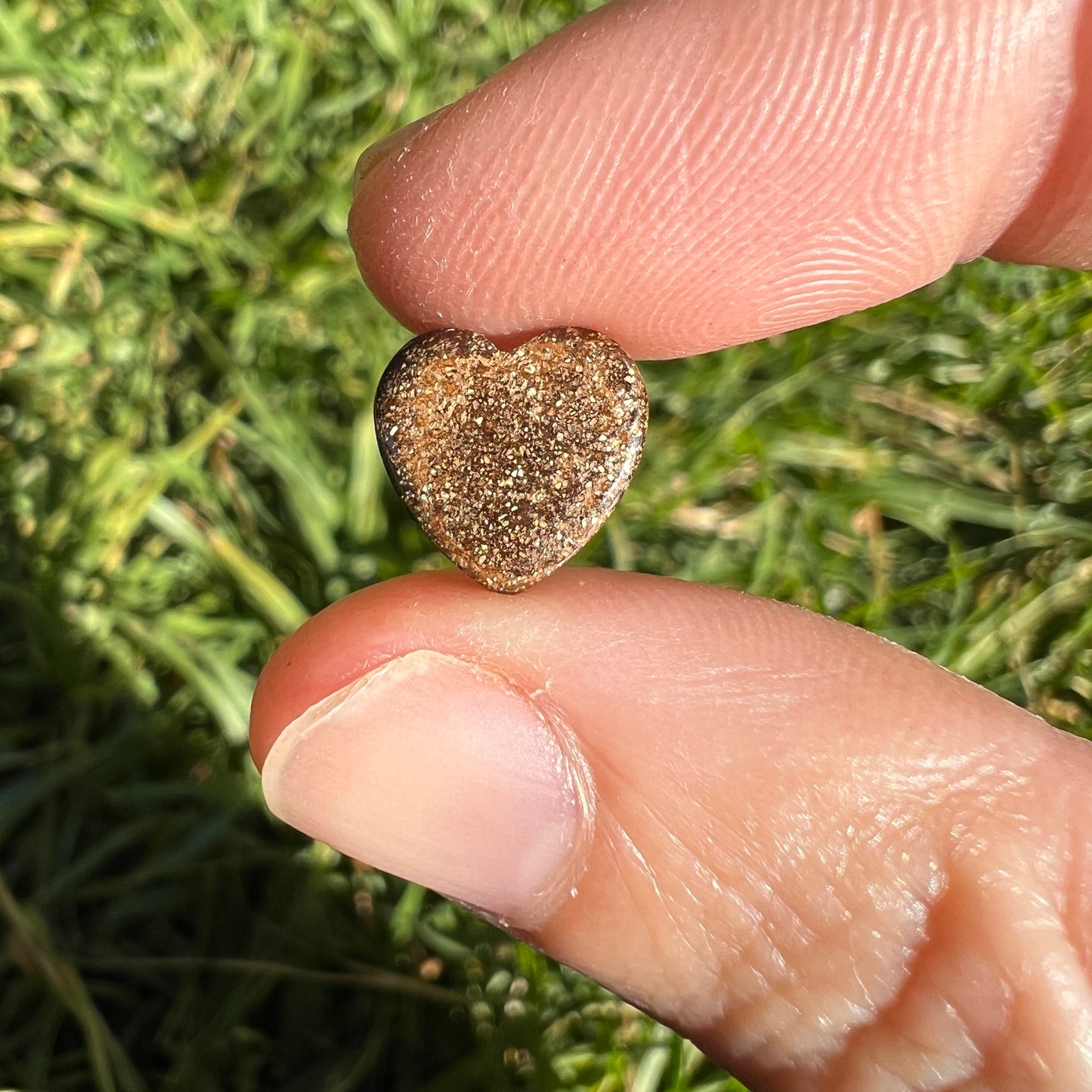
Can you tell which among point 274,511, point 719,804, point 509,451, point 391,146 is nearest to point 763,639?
point 719,804

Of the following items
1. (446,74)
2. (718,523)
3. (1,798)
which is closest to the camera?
(1,798)

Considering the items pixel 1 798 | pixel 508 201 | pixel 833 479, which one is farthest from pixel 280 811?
pixel 833 479

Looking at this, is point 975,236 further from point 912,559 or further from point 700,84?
point 912,559

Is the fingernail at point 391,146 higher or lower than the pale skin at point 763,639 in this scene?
higher

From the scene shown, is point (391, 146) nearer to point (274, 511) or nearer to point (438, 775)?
point (274, 511)

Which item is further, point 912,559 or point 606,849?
point 912,559

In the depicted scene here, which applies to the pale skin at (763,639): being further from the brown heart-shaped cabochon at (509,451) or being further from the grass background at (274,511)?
the grass background at (274,511)

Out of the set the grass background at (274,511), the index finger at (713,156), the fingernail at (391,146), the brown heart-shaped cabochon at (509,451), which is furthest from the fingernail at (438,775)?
the fingernail at (391,146)
